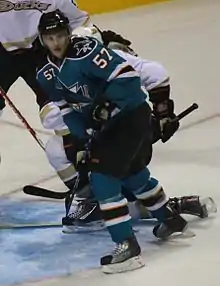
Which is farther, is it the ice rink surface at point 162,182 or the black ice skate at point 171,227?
the black ice skate at point 171,227

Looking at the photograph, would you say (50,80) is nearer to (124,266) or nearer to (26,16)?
(26,16)

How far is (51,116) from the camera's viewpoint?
289cm

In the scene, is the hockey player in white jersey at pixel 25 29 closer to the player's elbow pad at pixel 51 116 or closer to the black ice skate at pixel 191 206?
the player's elbow pad at pixel 51 116

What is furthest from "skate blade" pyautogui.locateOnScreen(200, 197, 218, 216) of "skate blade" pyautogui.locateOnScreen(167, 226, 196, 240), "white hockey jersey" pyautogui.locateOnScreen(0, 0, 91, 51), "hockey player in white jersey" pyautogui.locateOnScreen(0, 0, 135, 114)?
"white hockey jersey" pyautogui.locateOnScreen(0, 0, 91, 51)

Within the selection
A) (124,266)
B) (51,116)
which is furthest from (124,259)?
(51,116)

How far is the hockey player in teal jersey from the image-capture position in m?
2.30

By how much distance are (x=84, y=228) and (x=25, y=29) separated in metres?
0.70

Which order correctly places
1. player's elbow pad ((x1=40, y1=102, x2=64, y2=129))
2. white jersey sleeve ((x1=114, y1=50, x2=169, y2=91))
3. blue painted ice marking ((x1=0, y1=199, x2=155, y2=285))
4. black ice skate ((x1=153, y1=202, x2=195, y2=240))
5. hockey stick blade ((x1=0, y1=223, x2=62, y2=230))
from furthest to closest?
player's elbow pad ((x1=40, y1=102, x2=64, y2=129))
hockey stick blade ((x1=0, y1=223, x2=62, y2=230))
white jersey sleeve ((x1=114, y1=50, x2=169, y2=91))
black ice skate ((x1=153, y1=202, x2=195, y2=240))
blue painted ice marking ((x1=0, y1=199, x2=155, y2=285))

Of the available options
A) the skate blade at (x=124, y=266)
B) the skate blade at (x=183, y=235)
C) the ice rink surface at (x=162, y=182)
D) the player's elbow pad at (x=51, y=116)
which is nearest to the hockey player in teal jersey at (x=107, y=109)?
the skate blade at (x=124, y=266)

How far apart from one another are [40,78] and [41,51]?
371 mm

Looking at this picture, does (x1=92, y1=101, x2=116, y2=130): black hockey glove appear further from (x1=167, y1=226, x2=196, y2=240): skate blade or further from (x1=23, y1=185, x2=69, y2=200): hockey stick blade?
(x1=23, y1=185, x2=69, y2=200): hockey stick blade

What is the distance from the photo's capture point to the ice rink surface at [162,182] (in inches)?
92.5

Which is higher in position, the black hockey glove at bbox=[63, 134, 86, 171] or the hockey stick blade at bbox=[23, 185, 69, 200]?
the black hockey glove at bbox=[63, 134, 86, 171]

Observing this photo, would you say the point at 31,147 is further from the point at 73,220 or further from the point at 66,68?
the point at 66,68
